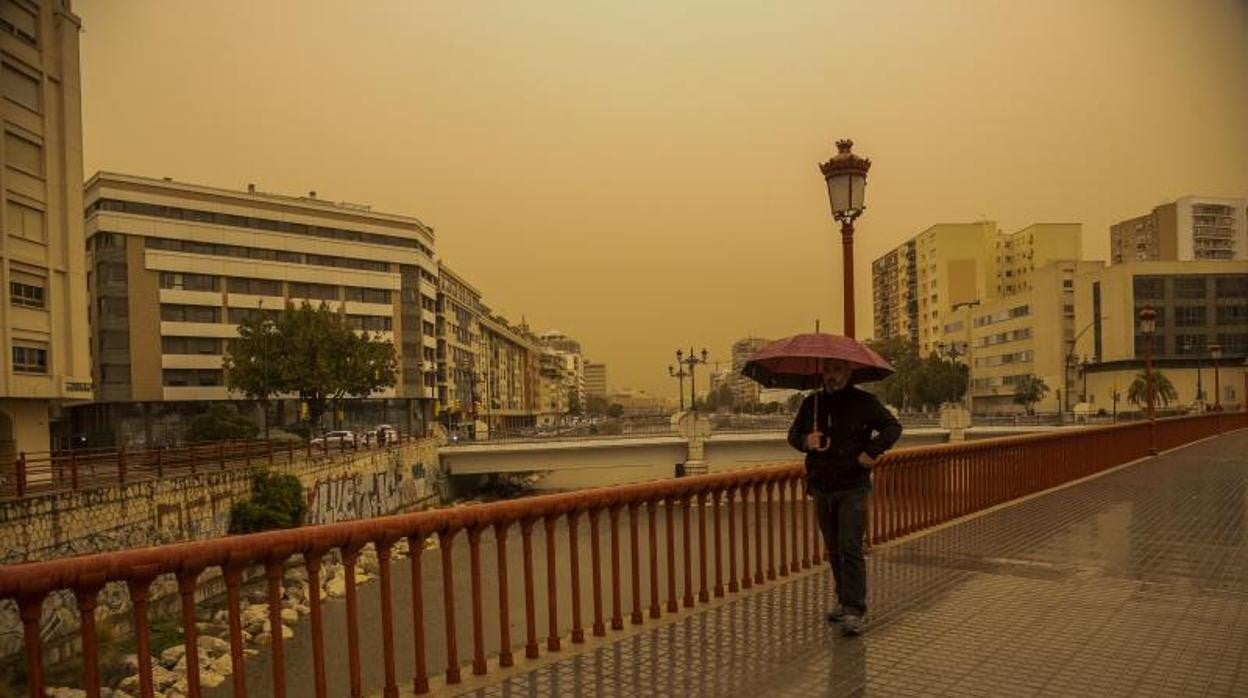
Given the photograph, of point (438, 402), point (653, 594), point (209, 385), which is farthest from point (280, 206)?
point (653, 594)

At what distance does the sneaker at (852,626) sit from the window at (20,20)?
3401 cm

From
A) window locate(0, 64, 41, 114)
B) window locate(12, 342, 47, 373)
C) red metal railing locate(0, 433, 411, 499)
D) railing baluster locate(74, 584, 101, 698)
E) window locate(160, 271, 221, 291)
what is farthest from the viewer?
window locate(160, 271, 221, 291)

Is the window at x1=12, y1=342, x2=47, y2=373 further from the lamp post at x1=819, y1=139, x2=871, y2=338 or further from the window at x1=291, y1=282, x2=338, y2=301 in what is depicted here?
the window at x1=291, y1=282, x2=338, y2=301

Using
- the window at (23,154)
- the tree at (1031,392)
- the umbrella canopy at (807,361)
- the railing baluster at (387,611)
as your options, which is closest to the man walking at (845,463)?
the umbrella canopy at (807,361)

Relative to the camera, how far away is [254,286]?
63969 mm

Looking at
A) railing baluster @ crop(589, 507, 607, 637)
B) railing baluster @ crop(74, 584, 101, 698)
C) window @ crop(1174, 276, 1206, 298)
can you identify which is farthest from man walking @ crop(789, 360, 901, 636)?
window @ crop(1174, 276, 1206, 298)

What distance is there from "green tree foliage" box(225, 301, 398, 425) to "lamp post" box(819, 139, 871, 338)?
45139 mm

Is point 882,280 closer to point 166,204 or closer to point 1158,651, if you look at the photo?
point 166,204

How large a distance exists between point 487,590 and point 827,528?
19.1 metres

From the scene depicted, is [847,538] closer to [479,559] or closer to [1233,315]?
[479,559]

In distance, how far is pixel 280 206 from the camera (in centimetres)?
6612

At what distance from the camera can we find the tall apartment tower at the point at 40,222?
94.2 ft

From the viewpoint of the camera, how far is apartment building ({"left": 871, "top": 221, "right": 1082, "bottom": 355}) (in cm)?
11225

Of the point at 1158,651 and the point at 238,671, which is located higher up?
the point at 238,671
